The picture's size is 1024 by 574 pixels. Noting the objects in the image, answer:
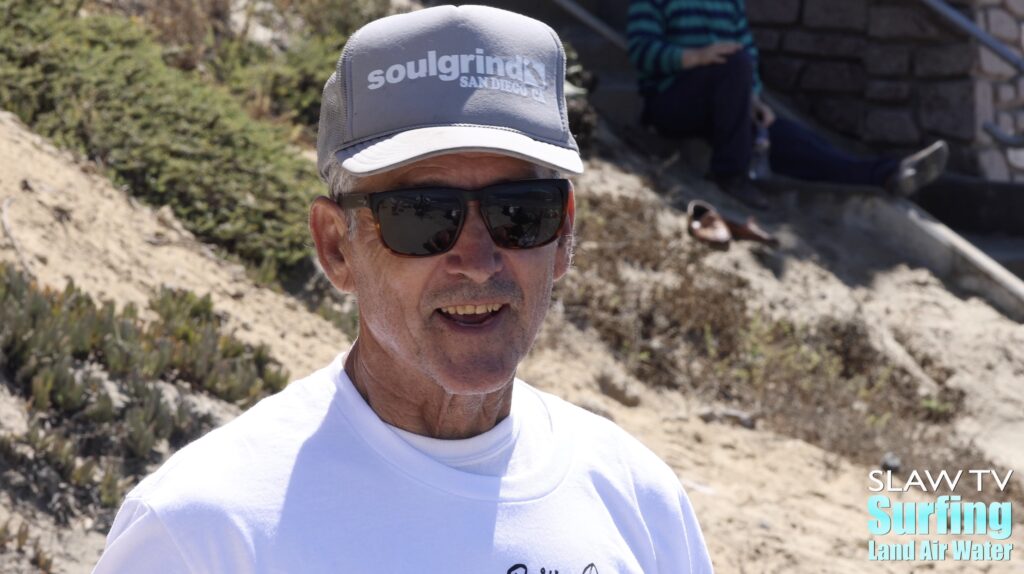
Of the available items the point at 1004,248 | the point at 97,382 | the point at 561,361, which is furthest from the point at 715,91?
the point at 97,382

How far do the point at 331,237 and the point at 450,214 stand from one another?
0.26 metres

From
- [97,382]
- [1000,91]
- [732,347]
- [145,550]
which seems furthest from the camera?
[1000,91]

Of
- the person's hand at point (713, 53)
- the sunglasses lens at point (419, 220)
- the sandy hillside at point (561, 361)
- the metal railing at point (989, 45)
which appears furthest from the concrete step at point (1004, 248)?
the sunglasses lens at point (419, 220)

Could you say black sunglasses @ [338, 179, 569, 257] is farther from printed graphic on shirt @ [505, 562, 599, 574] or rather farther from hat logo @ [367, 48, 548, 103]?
printed graphic on shirt @ [505, 562, 599, 574]

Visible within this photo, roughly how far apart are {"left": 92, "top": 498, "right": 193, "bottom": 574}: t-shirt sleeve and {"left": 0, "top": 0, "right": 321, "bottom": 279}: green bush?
163 inches

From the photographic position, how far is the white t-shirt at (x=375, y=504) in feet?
5.35

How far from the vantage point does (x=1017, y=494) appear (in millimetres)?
6180

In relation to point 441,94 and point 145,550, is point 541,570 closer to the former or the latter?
point 145,550

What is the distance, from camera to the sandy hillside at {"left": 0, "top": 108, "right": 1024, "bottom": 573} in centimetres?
505

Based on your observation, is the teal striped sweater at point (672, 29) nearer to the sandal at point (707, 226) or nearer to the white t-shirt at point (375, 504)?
the sandal at point (707, 226)

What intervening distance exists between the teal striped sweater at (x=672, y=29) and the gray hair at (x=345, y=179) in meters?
6.83

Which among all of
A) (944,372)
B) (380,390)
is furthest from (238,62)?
(380,390)

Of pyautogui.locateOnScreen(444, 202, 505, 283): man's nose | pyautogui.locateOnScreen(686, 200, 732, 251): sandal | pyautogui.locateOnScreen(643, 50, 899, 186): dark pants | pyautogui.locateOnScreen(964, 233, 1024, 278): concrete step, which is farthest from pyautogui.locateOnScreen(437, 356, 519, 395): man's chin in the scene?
pyautogui.locateOnScreen(964, 233, 1024, 278): concrete step

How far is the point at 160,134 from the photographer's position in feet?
20.3
